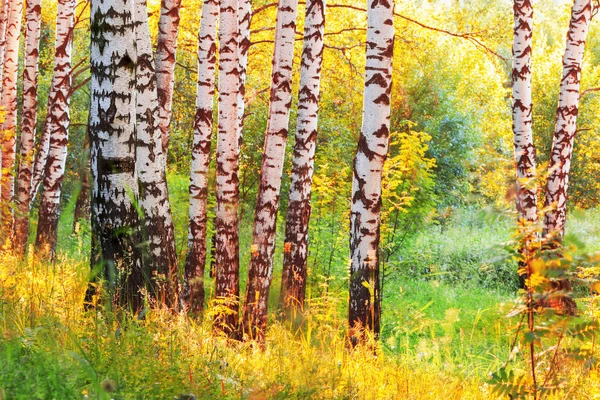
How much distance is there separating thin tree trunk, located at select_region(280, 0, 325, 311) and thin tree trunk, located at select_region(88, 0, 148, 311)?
4280 mm

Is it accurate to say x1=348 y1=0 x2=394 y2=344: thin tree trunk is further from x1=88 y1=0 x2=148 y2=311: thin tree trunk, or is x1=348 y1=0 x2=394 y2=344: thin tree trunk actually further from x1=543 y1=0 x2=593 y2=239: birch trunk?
x1=543 y1=0 x2=593 y2=239: birch trunk

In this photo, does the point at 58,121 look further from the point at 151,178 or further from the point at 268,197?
the point at 151,178

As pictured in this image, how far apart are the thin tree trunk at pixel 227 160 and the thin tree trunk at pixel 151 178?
7.13 feet

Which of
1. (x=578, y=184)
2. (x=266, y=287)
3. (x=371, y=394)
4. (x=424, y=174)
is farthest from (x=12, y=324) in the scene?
(x=578, y=184)

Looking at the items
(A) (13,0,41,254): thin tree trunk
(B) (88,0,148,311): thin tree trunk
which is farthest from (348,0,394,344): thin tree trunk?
(A) (13,0,41,254): thin tree trunk

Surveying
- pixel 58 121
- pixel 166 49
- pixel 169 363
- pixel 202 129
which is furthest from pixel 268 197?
pixel 58 121

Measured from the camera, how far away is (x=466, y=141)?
27.4 metres

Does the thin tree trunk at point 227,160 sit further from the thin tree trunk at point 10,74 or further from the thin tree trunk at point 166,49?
the thin tree trunk at point 10,74

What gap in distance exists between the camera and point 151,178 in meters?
5.80

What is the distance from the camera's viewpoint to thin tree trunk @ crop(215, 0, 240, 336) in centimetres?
866

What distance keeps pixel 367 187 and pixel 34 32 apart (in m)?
9.64

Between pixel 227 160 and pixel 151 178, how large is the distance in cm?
300

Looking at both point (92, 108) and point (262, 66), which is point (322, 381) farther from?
point (262, 66)

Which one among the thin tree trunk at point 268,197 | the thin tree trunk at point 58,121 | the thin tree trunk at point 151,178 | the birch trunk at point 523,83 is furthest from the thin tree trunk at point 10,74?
the birch trunk at point 523,83
